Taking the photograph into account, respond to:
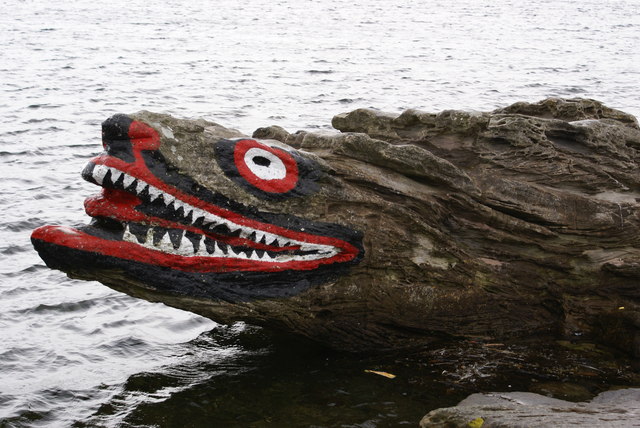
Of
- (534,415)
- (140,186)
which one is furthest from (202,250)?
(534,415)

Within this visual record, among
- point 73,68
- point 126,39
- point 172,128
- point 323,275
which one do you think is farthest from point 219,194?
point 126,39

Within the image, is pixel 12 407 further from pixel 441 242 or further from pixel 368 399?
pixel 441 242

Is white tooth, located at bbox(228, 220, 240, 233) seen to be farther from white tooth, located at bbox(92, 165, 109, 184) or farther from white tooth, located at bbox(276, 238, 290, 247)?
white tooth, located at bbox(92, 165, 109, 184)

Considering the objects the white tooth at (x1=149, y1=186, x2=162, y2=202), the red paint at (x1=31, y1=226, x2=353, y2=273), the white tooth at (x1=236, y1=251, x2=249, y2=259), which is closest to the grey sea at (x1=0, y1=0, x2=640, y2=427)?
the red paint at (x1=31, y1=226, x2=353, y2=273)

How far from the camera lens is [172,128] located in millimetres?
7809

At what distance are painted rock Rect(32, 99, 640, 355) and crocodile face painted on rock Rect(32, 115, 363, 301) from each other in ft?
0.04

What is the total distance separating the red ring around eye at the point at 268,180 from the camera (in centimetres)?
789

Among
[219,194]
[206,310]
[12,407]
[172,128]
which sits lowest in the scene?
[12,407]

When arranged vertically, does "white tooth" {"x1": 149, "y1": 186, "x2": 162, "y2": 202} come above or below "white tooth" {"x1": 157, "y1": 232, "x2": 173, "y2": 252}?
above

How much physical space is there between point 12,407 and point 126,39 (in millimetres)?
23435

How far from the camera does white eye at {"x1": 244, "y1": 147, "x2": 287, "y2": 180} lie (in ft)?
26.0

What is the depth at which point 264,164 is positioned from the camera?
7.96m

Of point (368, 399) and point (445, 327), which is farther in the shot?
point (445, 327)

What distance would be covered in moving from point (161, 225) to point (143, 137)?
2.76 feet
